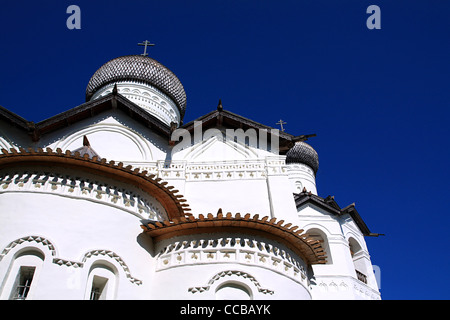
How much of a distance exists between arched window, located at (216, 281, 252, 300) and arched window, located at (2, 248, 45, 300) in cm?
285

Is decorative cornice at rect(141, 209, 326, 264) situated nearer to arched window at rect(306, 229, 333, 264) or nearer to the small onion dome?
arched window at rect(306, 229, 333, 264)

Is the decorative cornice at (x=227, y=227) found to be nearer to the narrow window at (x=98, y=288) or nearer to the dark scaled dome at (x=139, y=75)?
the narrow window at (x=98, y=288)

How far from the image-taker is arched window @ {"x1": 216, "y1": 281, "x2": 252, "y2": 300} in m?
6.30

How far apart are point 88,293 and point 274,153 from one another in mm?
6588

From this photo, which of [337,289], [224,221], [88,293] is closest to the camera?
[88,293]

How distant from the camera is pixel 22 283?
229 inches

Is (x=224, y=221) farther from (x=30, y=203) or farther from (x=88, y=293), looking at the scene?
(x=30, y=203)

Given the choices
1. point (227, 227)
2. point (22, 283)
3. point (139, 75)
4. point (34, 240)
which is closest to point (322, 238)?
point (227, 227)

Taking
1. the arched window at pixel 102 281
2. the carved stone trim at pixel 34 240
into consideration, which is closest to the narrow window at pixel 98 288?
the arched window at pixel 102 281

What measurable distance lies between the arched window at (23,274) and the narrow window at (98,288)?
91cm

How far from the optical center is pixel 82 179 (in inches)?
270

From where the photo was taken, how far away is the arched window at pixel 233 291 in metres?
6.30
